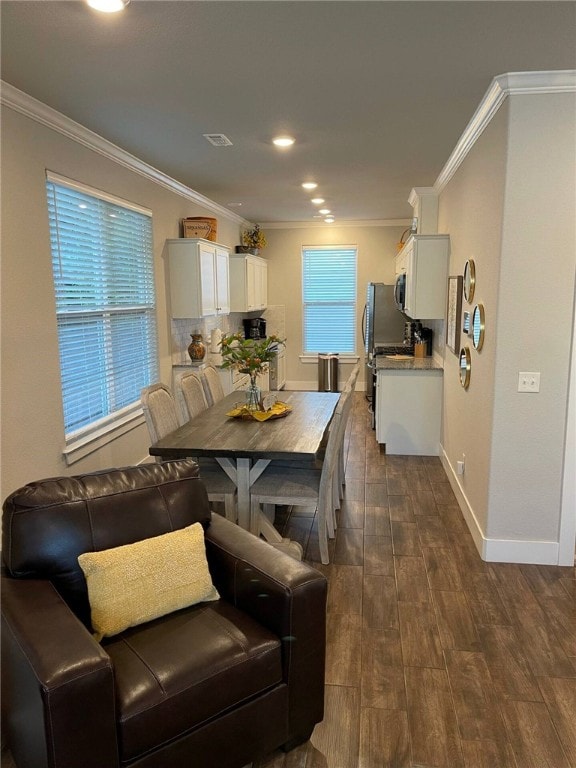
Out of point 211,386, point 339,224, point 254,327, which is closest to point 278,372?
point 254,327

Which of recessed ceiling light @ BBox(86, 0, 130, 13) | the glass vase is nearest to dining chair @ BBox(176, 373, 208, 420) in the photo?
the glass vase

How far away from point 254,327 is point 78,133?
498 cm

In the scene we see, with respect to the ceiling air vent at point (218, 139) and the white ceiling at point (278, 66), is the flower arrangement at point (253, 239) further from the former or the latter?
the ceiling air vent at point (218, 139)

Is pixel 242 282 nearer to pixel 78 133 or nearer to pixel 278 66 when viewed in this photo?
pixel 78 133

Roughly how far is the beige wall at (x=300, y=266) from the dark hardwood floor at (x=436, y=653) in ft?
17.1

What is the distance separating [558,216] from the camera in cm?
286

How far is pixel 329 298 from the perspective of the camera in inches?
344

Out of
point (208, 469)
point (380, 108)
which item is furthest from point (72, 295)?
point (380, 108)

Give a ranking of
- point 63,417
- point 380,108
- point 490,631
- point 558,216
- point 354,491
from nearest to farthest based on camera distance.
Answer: point 490,631, point 558,216, point 380,108, point 63,417, point 354,491

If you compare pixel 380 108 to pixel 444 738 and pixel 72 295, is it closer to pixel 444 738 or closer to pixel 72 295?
pixel 72 295

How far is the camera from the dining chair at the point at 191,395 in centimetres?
392

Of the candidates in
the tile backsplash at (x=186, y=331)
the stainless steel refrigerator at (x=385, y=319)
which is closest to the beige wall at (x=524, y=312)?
the tile backsplash at (x=186, y=331)

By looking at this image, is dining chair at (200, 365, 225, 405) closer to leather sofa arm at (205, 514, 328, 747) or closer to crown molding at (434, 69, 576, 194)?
leather sofa arm at (205, 514, 328, 747)

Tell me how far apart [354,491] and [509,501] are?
1.47m
